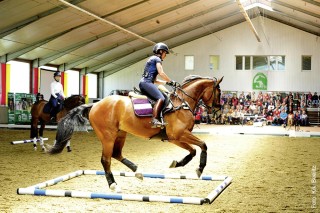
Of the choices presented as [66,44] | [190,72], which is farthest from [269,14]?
[66,44]

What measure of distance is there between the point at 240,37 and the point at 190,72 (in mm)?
4474

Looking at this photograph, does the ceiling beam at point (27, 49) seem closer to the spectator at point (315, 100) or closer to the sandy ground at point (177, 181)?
the sandy ground at point (177, 181)

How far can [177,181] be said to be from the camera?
6.81m

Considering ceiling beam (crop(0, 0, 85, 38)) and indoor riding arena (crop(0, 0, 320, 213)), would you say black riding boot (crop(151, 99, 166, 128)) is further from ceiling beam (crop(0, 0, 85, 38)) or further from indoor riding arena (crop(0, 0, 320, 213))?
ceiling beam (crop(0, 0, 85, 38))

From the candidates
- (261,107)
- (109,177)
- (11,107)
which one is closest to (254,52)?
(261,107)

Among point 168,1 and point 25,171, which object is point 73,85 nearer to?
point 168,1

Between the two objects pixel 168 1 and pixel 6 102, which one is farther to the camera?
pixel 6 102

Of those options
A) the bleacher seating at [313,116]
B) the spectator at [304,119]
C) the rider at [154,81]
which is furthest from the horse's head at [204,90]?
the bleacher seating at [313,116]

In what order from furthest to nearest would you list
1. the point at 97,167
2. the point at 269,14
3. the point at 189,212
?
the point at 269,14
the point at 97,167
the point at 189,212

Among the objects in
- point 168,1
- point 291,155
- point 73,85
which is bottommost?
point 291,155

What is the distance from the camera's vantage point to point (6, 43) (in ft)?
66.8

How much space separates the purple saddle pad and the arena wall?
25136mm

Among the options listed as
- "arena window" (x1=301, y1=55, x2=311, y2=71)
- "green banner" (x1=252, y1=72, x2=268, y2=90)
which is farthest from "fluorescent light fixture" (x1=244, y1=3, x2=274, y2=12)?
"arena window" (x1=301, y1=55, x2=311, y2=71)

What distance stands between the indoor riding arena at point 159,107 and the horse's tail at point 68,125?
0.05 feet
